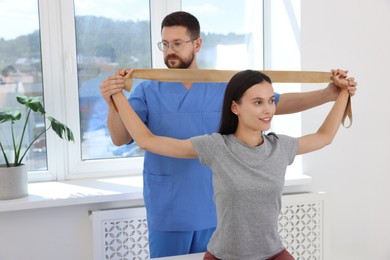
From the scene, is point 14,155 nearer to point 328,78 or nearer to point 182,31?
point 182,31

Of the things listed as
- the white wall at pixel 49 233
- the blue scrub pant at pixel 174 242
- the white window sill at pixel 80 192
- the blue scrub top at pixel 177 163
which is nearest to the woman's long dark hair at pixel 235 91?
the blue scrub top at pixel 177 163

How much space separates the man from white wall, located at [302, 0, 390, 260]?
2.74 ft

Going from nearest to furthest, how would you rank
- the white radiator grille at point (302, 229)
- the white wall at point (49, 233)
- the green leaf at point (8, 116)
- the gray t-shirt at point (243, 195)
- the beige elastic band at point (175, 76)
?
the gray t-shirt at point (243, 195), the beige elastic band at point (175, 76), the green leaf at point (8, 116), the white wall at point (49, 233), the white radiator grille at point (302, 229)

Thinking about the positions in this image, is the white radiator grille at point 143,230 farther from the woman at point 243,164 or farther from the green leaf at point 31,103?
the woman at point 243,164

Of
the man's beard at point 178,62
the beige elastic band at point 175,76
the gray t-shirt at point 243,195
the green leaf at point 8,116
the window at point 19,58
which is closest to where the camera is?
the gray t-shirt at point 243,195

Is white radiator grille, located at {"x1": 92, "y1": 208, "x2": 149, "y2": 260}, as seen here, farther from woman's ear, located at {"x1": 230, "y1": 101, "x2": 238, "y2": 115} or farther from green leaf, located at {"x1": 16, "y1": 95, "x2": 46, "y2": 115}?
woman's ear, located at {"x1": 230, "y1": 101, "x2": 238, "y2": 115}

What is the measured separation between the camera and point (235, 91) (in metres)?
1.27

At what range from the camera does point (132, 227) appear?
6.84 feet

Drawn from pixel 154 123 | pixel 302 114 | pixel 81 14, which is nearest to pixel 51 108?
pixel 81 14

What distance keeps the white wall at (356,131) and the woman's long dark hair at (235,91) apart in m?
1.15

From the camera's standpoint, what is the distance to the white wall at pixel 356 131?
2.37 meters

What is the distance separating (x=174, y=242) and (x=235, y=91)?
0.65 meters

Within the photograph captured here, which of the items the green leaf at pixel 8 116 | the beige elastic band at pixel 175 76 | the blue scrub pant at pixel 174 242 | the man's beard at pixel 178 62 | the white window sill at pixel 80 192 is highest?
the man's beard at pixel 178 62

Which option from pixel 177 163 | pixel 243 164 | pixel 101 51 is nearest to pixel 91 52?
pixel 101 51
